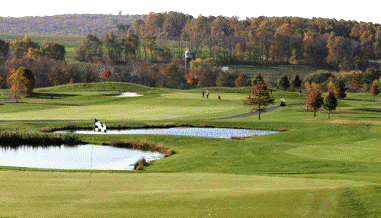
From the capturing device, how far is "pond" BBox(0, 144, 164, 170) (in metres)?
34.1

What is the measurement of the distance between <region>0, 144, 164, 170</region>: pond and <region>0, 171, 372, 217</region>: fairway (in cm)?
1318

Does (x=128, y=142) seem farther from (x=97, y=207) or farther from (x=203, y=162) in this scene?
(x=97, y=207)

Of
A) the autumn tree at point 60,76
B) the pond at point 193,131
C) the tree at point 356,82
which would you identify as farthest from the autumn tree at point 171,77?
the pond at point 193,131

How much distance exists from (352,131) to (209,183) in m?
29.9

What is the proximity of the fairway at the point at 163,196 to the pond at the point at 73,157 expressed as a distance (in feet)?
43.2

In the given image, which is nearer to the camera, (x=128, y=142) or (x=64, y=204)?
(x=64, y=204)

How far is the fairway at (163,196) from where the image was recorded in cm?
1373

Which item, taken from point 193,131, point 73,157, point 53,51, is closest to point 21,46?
point 53,51

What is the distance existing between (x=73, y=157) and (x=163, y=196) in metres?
23.5

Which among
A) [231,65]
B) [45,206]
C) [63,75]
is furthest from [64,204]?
[231,65]

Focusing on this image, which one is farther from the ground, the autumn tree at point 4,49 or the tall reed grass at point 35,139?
the autumn tree at point 4,49

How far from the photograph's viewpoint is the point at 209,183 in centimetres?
1973

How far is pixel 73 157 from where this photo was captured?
125 ft

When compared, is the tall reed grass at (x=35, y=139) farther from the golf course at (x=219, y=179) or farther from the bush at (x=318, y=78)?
the bush at (x=318, y=78)
